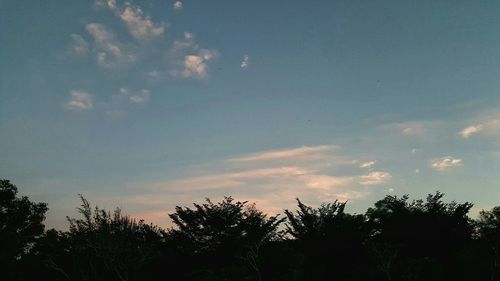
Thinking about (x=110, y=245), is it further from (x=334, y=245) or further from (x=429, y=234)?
(x=429, y=234)

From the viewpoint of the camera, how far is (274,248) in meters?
24.9

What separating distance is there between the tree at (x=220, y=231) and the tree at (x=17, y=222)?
19.6 m

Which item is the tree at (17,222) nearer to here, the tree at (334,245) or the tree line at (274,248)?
the tree line at (274,248)

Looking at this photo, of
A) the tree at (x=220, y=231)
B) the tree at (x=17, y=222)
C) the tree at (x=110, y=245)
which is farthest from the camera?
the tree at (x=17, y=222)

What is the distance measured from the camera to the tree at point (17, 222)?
117 feet

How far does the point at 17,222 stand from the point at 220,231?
25.2 meters

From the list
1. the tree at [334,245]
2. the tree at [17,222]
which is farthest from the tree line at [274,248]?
the tree at [17,222]

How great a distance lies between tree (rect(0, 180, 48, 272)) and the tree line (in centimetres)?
741

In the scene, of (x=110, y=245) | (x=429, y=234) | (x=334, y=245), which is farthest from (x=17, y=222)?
(x=429, y=234)

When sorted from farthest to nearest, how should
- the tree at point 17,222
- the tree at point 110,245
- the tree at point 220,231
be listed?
the tree at point 17,222, the tree at point 220,231, the tree at point 110,245

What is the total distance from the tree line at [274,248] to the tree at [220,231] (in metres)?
0.07

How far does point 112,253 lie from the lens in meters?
20.4

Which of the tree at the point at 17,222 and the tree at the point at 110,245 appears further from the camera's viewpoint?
the tree at the point at 17,222

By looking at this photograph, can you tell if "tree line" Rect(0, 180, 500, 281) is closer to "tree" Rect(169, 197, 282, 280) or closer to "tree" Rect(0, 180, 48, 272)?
"tree" Rect(169, 197, 282, 280)
